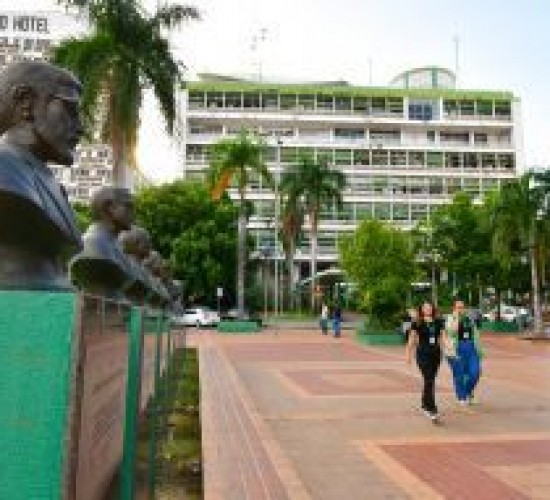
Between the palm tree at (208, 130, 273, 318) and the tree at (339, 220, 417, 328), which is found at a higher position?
the palm tree at (208, 130, 273, 318)

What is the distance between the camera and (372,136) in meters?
68.6

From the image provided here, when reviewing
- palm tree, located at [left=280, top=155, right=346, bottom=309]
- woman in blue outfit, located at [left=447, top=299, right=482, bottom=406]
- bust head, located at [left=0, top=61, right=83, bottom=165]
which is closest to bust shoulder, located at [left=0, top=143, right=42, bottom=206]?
bust head, located at [left=0, top=61, right=83, bottom=165]

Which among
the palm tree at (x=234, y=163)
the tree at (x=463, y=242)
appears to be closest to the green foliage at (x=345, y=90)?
the palm tree at (x=234, y=163)

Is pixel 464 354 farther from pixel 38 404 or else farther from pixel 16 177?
pixel 38 404

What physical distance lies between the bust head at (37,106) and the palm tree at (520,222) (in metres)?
33.1

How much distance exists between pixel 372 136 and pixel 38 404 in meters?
68.2

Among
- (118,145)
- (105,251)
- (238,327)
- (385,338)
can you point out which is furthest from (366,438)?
(238,327)

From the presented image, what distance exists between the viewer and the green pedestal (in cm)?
176

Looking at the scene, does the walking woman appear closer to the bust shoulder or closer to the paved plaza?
the paved plaza

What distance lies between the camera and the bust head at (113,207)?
5441 millimetres

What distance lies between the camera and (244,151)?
38.0m

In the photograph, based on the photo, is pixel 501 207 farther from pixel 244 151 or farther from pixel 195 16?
pixel 195 16

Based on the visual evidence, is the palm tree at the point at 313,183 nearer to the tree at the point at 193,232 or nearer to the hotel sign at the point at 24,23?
the tree at the point at 193,232

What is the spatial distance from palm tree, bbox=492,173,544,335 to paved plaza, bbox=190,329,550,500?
18.8 metres
